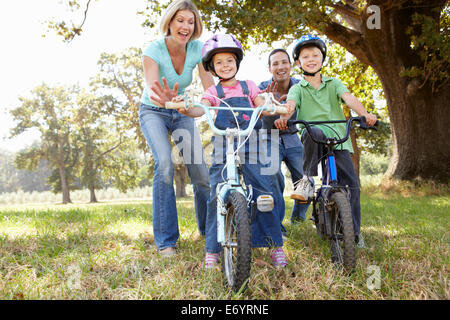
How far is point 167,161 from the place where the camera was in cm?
324

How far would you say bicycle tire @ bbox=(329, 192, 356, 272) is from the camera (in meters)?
2.42

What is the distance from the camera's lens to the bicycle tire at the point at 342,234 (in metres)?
2.42

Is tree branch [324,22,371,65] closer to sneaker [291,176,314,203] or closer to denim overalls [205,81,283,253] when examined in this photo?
sneaker [291,176,314,203]

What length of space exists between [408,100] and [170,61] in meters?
8.18

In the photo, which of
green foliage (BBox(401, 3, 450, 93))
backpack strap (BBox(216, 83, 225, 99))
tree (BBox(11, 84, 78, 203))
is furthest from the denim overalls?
tree (BBox(11, 84, 78, 203))

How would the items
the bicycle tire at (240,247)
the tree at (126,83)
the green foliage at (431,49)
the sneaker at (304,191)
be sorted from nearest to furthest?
the bicycle tire at (240,247) < the sneaker at (304,191) < the green foliage at (431,49) < the tree at (126,83)

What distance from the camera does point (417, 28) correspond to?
9.08 metres

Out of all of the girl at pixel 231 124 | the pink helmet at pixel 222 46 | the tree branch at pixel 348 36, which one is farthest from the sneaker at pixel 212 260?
the tree branch at pixel 348 36

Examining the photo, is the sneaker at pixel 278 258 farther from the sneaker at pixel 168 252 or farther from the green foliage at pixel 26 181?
the green foliage at pixel 26 181

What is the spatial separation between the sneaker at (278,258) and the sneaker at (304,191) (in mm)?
585

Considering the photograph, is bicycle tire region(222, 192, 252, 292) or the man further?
the man

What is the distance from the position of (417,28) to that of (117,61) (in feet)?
78.1

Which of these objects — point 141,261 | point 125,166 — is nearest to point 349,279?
point 141,261

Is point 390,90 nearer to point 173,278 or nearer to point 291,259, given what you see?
point 291,259
